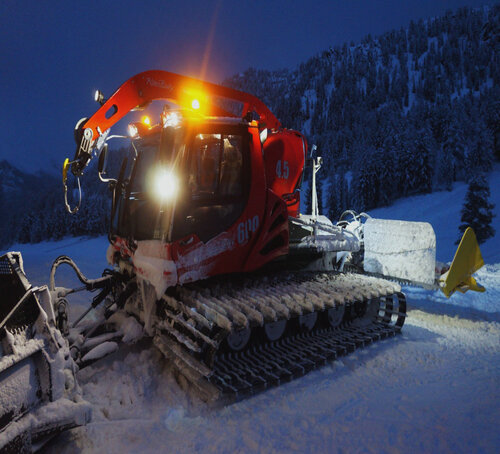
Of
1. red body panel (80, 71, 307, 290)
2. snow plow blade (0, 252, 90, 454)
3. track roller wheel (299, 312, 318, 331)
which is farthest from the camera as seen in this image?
track roller wheel (299, 312, 318, 331)

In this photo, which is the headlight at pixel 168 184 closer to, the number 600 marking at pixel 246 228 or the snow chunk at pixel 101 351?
the number 600 marking at pixel 246 228

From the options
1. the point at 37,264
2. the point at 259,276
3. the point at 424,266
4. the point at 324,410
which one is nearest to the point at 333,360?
the point at 324,410

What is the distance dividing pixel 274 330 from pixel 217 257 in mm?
1294

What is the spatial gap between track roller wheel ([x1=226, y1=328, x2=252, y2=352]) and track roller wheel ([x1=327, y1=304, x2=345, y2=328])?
1.48 m

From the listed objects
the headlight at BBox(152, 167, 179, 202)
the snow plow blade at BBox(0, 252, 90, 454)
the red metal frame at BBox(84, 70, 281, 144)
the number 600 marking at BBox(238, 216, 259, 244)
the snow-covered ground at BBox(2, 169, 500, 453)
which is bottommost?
the snow-covered ground at BBox(2, 169, 500, 453)

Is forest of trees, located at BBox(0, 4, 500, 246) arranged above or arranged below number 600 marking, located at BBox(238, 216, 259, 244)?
above

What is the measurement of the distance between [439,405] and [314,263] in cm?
276

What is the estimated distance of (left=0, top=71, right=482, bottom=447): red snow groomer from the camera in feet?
12.7

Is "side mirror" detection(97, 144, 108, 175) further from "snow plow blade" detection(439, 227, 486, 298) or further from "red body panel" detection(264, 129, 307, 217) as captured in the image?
"snow plow blade" detection(439, 227, 486, 298)

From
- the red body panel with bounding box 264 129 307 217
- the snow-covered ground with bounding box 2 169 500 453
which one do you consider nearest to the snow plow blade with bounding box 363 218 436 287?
the snow-covered ground with bounding box 2 169 500 453

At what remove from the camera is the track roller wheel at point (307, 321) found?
4977 millimetres

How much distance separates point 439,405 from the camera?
11.6 ft

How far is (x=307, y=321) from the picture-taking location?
5.04 meters

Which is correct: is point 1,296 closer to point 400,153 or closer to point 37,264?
point 37,264
